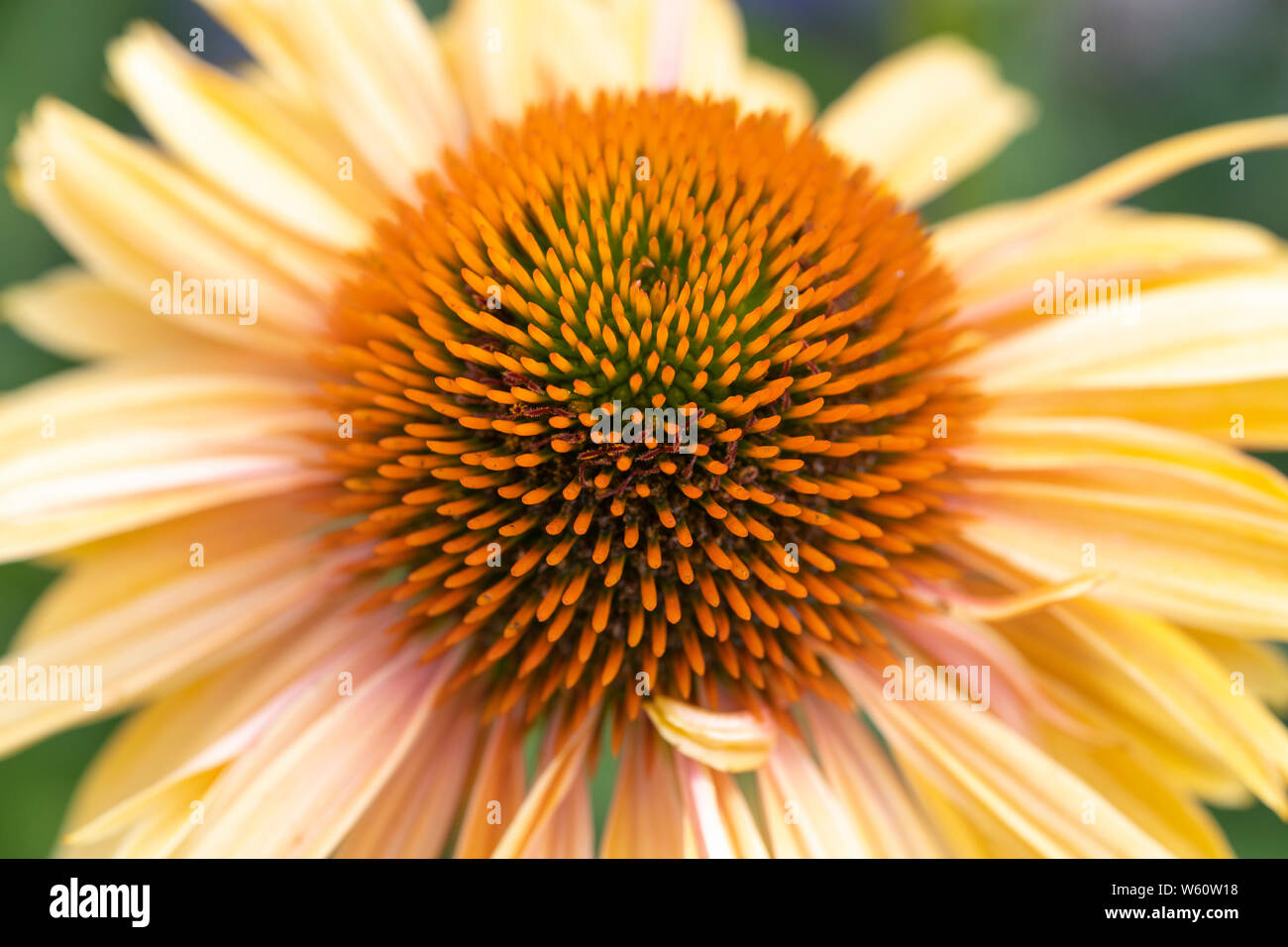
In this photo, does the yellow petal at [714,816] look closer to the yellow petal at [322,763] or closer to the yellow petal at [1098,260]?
the yellow petal at [322,763]

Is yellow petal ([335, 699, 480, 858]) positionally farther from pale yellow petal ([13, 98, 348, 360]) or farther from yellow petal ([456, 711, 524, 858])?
pale yellow petal ([13, 98, 348, 360])

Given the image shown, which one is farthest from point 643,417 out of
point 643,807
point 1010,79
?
point 1010,79

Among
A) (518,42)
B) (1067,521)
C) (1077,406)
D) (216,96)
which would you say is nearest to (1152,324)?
(1077,406)

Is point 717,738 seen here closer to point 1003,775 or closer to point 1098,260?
point 1003,775

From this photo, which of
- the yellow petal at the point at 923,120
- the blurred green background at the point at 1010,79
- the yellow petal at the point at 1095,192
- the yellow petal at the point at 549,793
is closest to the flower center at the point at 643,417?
the yellow petal at the point at 549,793
